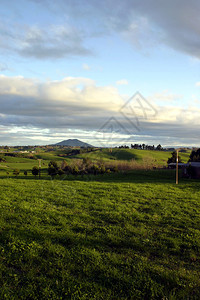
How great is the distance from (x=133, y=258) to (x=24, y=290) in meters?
3.48

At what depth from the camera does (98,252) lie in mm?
7184

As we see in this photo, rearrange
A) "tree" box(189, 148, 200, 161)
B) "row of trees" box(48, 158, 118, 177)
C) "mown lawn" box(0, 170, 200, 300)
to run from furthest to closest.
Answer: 1. "tree" box(189, 148, 200, 161)
2. "row of trees" box(48, 158, 118, 177)
3. "mown lawn" box(0, 170, 200, 300)

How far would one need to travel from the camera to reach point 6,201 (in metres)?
13.4

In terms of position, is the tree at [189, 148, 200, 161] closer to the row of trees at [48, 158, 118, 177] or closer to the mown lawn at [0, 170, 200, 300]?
the row of trees at [48, 158, 118, 177]

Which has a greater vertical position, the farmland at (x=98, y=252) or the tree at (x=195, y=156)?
the tree at (x=195, y=156)

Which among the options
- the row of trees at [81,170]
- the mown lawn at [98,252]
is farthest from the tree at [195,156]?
the mown lawn at [98,252]

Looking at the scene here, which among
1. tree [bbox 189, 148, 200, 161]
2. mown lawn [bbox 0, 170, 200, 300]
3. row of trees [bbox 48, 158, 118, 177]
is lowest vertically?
row of trees [bbox 48, 158, 118, 177]

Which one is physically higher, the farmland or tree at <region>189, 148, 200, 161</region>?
tree at <region>189, 148, 200, 161</region>

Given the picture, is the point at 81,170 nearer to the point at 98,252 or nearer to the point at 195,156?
the point at 98,252

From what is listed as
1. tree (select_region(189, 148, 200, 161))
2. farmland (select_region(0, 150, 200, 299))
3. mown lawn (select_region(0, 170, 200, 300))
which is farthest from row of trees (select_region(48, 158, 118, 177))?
tree (select_region(189, 148, 200, 161))

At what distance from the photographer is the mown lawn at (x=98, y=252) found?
5445mm

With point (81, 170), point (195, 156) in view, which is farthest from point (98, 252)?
point (195, 156)

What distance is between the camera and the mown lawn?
5445 mm

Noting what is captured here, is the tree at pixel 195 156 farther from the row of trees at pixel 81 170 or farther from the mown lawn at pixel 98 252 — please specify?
the mown lawn at pixel 98 252
